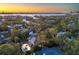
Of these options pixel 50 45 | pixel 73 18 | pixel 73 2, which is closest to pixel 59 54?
pixel 50 45

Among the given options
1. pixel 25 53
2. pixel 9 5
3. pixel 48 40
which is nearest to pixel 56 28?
pixel 48 40

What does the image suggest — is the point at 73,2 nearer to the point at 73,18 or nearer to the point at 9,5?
the point at 73,18

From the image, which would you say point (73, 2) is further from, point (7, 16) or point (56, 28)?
point (7, 16)

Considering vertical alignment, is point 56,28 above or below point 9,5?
below
